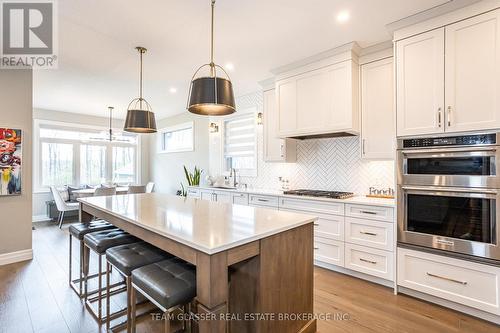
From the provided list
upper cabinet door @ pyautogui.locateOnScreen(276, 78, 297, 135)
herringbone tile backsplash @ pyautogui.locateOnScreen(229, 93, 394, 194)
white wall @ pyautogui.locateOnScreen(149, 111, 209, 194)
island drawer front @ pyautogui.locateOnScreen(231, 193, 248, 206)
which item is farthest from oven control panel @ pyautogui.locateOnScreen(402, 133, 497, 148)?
white wall @ pyautogui.locateOnScreen(149, 111, 209, 194)

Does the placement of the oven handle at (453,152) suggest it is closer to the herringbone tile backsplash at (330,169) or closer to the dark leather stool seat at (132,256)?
the herringbone tile backsplash at (330,169)

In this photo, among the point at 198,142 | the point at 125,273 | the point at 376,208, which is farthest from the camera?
the point at 198,142

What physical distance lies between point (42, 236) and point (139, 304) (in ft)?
11.8

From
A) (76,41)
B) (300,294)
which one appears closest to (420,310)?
(300,294)

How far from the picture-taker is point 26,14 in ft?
7.86

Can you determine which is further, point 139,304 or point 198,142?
point 198,142

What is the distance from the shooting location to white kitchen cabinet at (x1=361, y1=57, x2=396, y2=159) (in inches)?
114

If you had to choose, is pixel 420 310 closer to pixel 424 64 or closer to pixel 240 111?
pixel 424 64

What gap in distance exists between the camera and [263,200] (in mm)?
3801

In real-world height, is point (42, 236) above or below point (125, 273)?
below

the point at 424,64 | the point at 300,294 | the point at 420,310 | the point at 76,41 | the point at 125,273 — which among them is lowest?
the point at 420,310

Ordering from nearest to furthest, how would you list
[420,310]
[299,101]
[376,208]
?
1. [420,310]
2. [376,208]
3. [299,101]

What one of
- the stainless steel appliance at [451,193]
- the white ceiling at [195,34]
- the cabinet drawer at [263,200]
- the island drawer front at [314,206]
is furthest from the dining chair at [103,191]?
the stainless steel appliance at [451,193]

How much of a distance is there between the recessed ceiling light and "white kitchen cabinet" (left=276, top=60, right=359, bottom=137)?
624 millimetres
